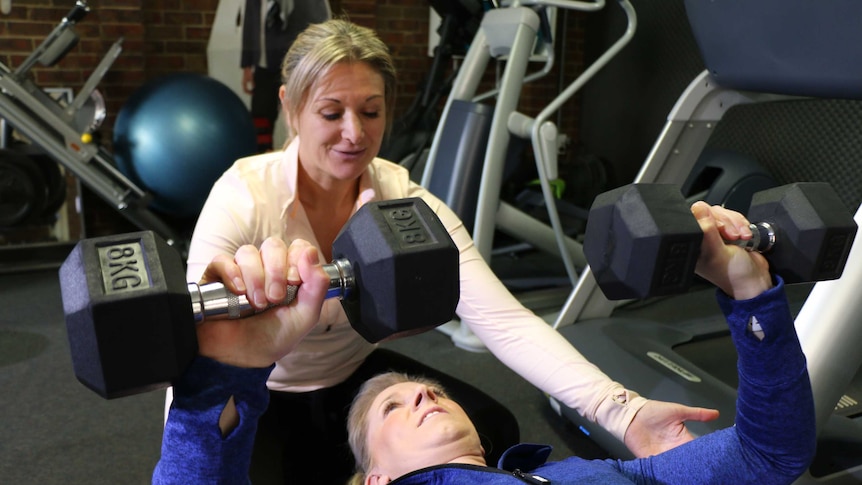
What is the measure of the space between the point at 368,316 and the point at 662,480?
2.00 feet

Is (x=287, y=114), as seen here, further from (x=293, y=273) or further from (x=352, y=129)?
(x=293, y=273)

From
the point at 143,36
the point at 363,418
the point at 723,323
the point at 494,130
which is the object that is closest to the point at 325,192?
the point at 363,418

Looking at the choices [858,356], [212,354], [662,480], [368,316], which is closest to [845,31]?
[858,356]

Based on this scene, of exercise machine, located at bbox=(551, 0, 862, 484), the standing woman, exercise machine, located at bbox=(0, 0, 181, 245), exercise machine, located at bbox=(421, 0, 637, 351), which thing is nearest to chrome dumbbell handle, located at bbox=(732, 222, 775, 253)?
the standing woman

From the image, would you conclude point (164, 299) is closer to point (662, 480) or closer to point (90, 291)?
point (90, 291)

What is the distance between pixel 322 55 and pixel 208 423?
0.80 meters

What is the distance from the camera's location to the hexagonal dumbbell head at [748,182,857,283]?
33.9 inches

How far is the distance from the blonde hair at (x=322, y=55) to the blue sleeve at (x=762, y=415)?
81 cm

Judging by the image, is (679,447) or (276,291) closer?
(276,291)

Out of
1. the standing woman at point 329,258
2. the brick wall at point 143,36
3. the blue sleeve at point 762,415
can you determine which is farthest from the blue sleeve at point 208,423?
the brick wall at point 143,36

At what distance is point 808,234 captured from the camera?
86cm

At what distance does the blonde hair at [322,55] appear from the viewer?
1.30 metres

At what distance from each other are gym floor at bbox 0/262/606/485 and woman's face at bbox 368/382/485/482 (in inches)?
36.4

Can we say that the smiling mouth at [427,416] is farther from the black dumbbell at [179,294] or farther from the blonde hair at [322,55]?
the blonde hair at [322,55]
